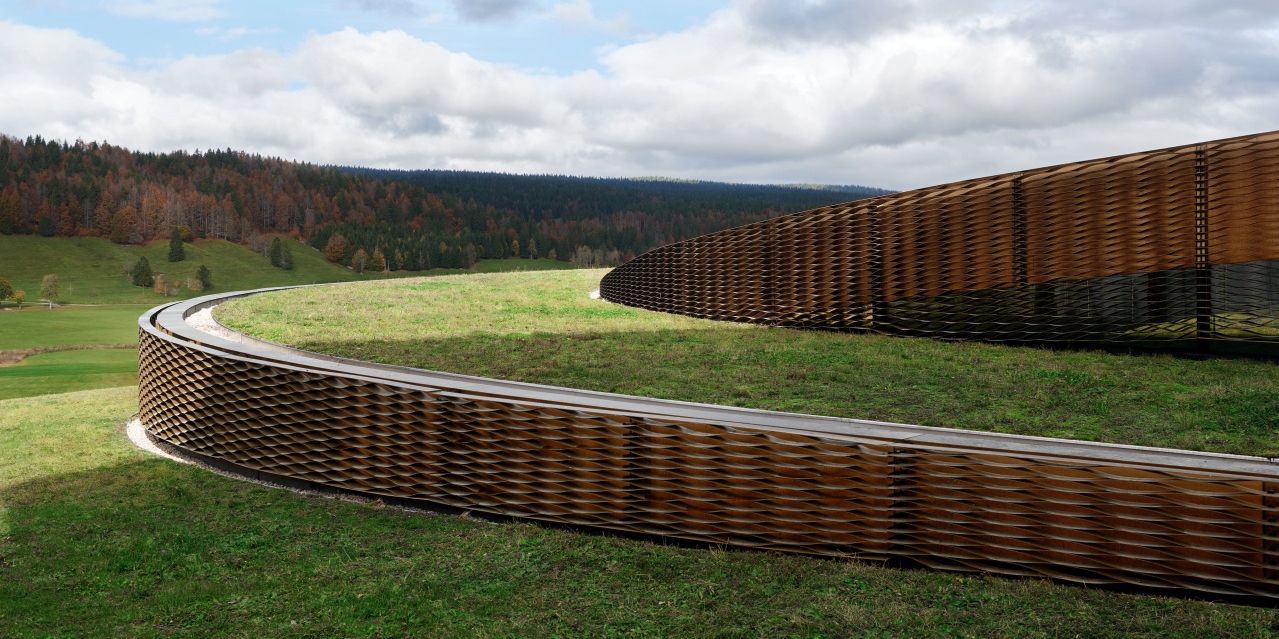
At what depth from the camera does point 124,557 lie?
23.0 feet

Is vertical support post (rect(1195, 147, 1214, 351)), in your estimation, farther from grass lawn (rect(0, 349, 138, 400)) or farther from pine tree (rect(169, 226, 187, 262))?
→ pine tree (rect(169, 226, 187, 262))

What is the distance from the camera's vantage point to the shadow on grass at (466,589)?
526 centimetres

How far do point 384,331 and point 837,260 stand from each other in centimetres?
778

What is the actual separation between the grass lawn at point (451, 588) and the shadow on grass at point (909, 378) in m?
3.60

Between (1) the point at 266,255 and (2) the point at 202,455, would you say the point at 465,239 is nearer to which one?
(1) the point at 266,255

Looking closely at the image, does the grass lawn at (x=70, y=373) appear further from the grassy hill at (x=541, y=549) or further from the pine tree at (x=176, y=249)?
the pine tree at (x=176, y=249)

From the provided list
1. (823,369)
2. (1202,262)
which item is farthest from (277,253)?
(1202,262)

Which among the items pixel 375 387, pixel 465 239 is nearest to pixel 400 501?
pixel 375 387

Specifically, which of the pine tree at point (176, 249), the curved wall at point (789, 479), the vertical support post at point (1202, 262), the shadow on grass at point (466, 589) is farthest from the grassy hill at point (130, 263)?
the shadow on grass at point (466, 589)

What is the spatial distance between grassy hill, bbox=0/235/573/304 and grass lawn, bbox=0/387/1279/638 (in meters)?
99.7

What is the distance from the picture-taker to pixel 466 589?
6004 millimetres

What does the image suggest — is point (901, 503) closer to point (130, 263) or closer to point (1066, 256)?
point (1066, 256)

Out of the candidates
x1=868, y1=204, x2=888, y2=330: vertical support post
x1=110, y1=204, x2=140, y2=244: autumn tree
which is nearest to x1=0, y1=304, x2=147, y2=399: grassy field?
x1=868, y1=204, x2=888, y2=330: vertical support post

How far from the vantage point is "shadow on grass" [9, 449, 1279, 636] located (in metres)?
5.26
